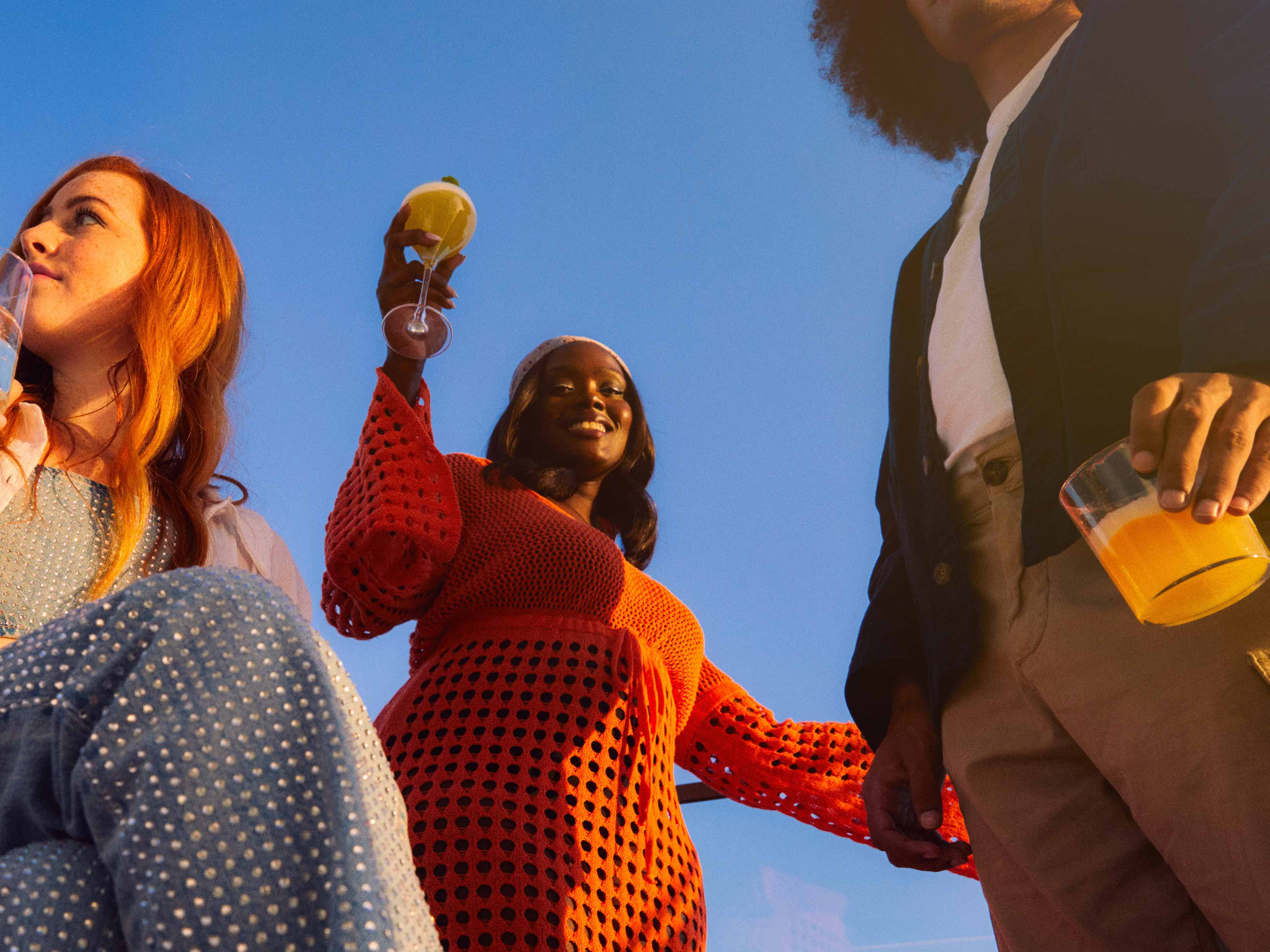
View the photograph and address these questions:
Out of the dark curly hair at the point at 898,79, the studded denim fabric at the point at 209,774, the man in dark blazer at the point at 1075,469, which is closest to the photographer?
the studded denim fabric at the point at 209,774

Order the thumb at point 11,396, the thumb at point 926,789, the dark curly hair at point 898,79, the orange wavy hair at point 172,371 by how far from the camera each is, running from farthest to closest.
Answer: the dark curly hair at point 898,79 → the orange wavy hair at point 172,371 → the thumb at point 926,789 → the thumb at point 11,396

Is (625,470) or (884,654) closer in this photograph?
(884,654)

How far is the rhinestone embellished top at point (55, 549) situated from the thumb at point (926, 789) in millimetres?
1192

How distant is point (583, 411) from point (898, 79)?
118 cm

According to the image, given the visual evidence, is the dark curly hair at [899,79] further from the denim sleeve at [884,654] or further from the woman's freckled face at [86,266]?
the woman's freckled face at [86,266]

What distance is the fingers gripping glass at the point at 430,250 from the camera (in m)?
1.91

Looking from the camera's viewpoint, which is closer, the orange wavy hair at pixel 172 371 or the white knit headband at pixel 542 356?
the orange wavy hair at pixel 172 371

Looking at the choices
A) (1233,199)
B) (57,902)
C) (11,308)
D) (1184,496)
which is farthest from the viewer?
(11,308)

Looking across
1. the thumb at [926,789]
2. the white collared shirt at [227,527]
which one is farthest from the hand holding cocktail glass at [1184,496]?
the white collared shirt at [227,527]

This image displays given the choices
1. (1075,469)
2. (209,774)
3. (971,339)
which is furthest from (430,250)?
(209,774)

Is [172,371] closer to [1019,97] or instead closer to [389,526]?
[389,526]

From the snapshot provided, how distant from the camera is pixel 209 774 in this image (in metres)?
0.61

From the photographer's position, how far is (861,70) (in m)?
2.68

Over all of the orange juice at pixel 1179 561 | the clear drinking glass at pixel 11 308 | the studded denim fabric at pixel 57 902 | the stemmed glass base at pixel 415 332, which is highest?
the stemmed glass base at pixel 415 332
